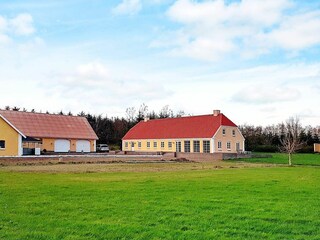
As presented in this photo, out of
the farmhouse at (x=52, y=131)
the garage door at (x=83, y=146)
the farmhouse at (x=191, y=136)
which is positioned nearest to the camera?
the farmhouse at (x=191, y=136)

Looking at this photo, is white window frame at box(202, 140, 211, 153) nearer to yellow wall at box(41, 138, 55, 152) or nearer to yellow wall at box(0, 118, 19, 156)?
yellow wall at box(41, 138, 55, 152)

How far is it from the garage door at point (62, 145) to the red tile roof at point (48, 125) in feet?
2.90

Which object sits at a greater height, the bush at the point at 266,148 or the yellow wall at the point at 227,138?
the yellow wall at the point at 227,138

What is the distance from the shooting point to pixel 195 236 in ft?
26.5

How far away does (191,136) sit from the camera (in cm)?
5891

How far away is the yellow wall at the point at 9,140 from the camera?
48.0 metres

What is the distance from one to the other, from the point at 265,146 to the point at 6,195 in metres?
65.4

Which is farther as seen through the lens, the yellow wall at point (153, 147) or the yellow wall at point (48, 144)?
the yellow wall at point (153, 147)

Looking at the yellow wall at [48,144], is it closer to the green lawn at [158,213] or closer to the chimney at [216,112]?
the chimney at [216,112]

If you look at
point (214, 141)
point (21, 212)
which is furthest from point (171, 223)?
point (214, 141)

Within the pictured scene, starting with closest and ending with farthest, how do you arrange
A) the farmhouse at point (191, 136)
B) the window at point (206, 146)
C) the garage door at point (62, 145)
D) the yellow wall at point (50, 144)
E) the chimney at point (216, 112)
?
the window at point (206, 146), the farmhouse at point (191, 136), the yellow wall at point (50, 144), the chimney at point (216, 112), the garage door at point (62, 145)

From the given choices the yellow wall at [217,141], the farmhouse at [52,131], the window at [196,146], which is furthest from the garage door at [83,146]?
the window at [196,146]

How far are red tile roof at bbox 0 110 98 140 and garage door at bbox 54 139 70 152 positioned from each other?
88 centimetres

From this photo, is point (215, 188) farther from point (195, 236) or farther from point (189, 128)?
point (189, 128)
